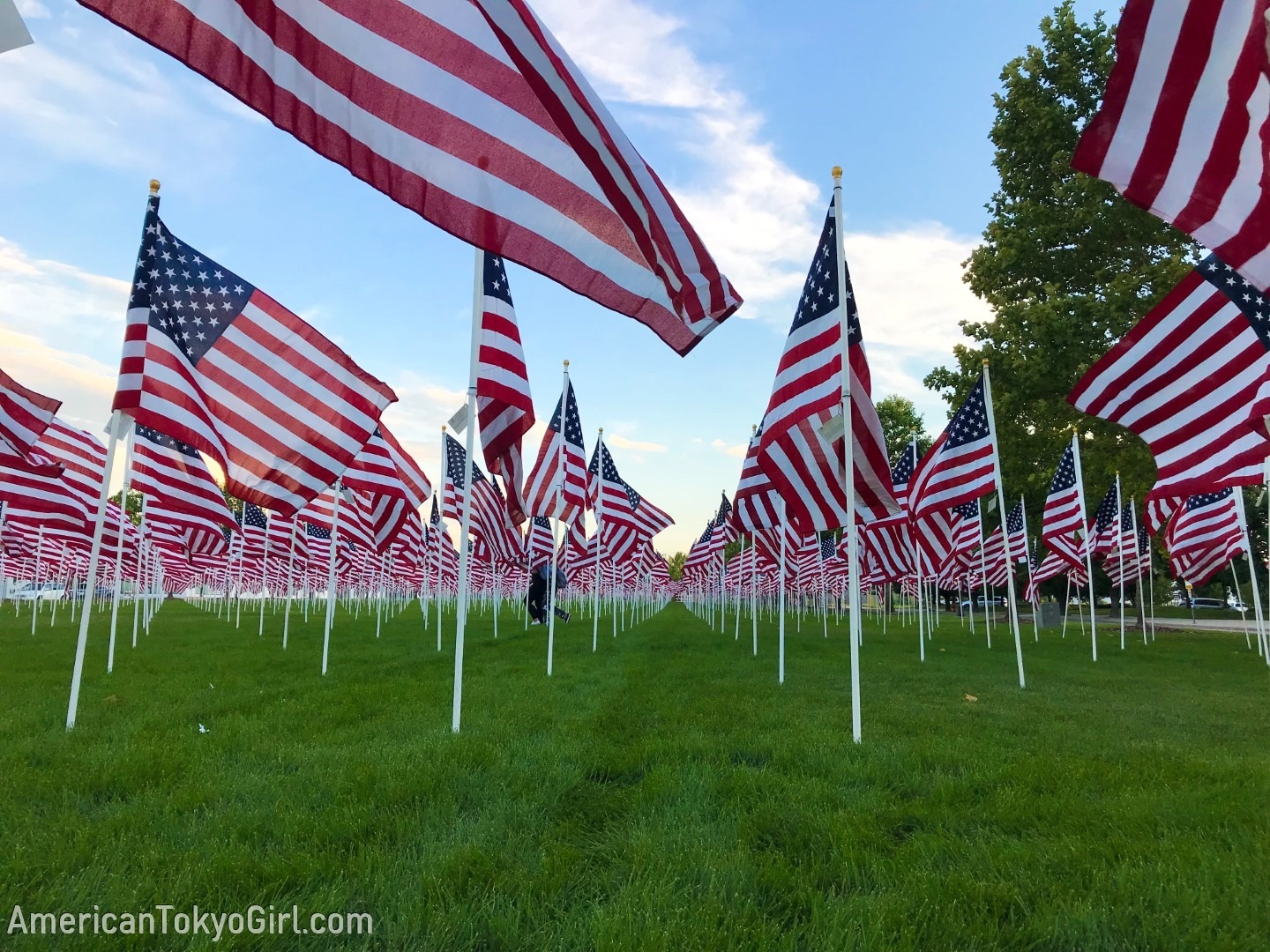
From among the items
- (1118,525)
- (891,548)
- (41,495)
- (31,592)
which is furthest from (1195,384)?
(31,592)

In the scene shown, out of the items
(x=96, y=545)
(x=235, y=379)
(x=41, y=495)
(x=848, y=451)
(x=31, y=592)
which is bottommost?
(x=31, y=592)

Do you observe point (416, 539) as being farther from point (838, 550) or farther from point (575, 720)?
point (838, 550)

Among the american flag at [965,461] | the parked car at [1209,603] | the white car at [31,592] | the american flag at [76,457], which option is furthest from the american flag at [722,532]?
the parked car at [1209,603]

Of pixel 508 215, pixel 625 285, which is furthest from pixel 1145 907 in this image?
pixel 508 215

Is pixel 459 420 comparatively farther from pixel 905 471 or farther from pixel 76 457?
pixel 905 471

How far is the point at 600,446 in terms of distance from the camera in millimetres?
22281

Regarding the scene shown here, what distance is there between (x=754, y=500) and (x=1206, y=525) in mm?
11845

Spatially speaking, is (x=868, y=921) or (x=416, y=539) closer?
(x=868, y=921)

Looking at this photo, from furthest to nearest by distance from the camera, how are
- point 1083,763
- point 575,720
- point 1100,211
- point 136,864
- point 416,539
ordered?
point 416,539
point 1100,211
point 575,720
point 1083,763
point 136,864

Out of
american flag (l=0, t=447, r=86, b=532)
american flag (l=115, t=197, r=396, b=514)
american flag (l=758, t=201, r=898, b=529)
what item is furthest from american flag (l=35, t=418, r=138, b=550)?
american flag (l=758, t=201, r=898, b=529)

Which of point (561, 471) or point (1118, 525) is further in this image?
point (1118, 525)

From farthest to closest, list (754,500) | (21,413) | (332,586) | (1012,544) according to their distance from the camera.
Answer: (1012,544)
(754,500)
(332,586)
(21,413)

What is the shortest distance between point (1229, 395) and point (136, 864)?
928 centimetres

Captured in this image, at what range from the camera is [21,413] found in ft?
36.4
